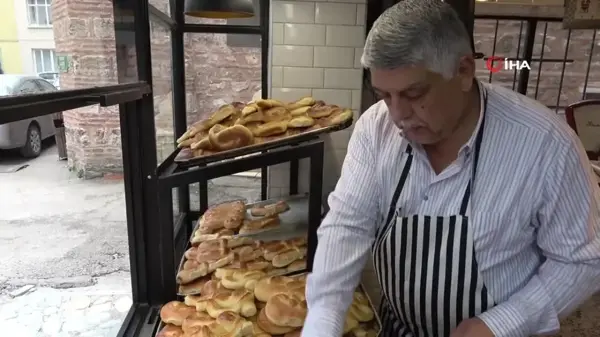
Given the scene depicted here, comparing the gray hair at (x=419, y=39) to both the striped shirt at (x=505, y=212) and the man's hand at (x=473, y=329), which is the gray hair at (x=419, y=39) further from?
the man's hand at (x=473, y=329)

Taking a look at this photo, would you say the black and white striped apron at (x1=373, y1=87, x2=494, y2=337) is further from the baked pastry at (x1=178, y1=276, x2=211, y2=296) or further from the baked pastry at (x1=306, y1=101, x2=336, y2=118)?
the baked pastry at (x1=306, y1=101, x2=336, y2=118)

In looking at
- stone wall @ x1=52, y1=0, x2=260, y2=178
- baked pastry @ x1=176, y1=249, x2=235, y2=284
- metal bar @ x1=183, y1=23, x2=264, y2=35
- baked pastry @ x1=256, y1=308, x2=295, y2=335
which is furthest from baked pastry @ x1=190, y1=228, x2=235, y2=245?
metal bar @ x1=183, y1=23, x2=264, y2=35

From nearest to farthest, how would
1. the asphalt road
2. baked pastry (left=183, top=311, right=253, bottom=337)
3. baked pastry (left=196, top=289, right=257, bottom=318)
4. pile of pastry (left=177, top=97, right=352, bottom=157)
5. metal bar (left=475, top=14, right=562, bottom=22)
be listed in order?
baked pastry (left=183, top=311, right=253, bottom=337)
baked pastry (left=196, top=289, right=257, bottom=318)
pile of pastry (left=177, top=97, right=352, bottom=157)
the asphalt road
metal bar (left=475, top=14, right=562, bottom=22)

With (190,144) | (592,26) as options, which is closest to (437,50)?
(190,144)

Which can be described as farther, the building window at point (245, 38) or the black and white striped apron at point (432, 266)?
the building window at point (245, 38)

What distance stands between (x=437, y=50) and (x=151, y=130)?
1092 mm

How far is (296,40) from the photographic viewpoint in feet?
8.80

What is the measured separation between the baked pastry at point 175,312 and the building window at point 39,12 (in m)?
0.99

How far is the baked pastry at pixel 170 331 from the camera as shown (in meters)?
1.45

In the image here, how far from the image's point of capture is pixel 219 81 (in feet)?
12.0

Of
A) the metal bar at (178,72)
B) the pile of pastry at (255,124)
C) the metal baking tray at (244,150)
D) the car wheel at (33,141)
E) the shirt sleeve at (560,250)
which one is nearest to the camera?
the shirt sleeve at (560,250)

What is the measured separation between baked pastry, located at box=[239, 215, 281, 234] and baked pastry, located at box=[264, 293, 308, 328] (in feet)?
2.41

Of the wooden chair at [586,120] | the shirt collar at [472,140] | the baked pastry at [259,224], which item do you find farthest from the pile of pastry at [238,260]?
the wooden chair at [586,120]

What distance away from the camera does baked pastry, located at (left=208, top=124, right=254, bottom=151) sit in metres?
1.83
